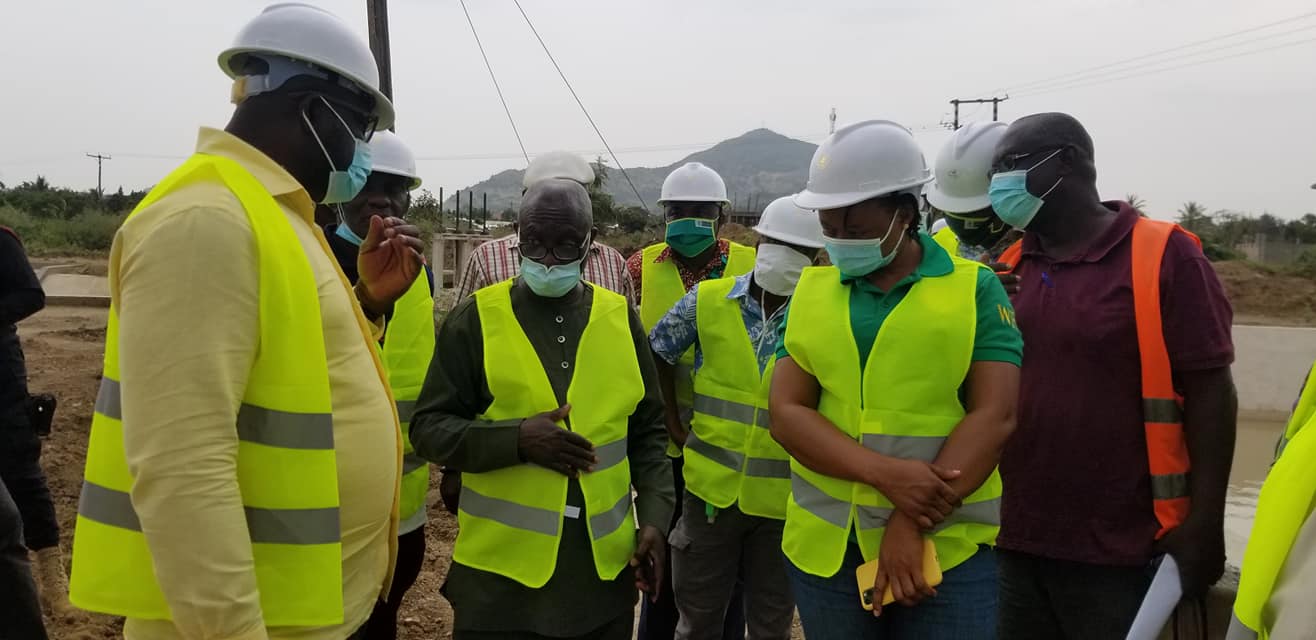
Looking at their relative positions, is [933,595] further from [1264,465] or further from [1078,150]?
[1264,465]

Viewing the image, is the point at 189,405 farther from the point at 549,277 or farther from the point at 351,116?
the point at 549,277

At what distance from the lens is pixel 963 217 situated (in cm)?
354

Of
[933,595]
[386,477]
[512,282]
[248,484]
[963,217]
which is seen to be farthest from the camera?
[963,217]

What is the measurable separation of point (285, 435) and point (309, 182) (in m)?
0.63

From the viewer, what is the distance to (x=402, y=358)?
3.38 meters

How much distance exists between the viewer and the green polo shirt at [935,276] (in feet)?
7.42

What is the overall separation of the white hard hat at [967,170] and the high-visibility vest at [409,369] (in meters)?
2.28

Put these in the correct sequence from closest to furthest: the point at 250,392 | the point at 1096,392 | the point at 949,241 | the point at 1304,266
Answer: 1. the point at 250,392
2. the point at 1096,392
3. the point at 949,241
4. the point at 1304,266

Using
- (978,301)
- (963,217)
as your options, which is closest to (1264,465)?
(963,217)

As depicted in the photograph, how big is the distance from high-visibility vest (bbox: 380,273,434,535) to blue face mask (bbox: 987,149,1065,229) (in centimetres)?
222

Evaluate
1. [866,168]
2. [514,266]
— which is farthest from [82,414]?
[866,168]

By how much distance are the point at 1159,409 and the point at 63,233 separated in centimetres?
4092

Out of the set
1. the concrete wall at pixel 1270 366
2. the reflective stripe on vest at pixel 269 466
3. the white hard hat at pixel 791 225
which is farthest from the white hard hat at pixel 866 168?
the concrete wall at pixel 1270 366

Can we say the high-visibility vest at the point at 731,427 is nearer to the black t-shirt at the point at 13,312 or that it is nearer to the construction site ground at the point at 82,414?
the construction site ground at the point at 82,414
